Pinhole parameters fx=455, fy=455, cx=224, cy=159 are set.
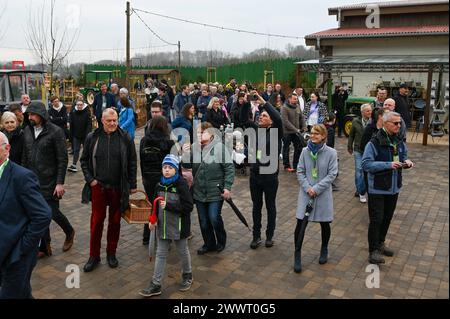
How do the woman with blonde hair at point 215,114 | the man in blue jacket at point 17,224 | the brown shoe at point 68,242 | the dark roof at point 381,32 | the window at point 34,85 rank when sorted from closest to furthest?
the man in blue jacket at point 17,224
the brown shoe at point 68,242
the woman with blonde hair at point 215,114
the window at point 34,85
the dark roof at point 381,32

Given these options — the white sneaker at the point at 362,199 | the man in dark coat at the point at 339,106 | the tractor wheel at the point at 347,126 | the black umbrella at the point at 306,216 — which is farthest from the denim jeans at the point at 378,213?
the man in dark coat at the point at 339,106

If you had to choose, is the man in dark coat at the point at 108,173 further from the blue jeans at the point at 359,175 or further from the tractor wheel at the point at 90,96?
the tractor wheel at the point at 90,96

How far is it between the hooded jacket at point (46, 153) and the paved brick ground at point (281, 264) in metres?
1.02

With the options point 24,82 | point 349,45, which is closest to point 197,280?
point 24,82

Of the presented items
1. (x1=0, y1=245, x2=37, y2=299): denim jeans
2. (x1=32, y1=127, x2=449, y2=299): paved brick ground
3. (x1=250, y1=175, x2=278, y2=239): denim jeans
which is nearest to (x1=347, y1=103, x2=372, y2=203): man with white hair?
(x1=32, y1=127, x2=449, y2=299): paved brick ground

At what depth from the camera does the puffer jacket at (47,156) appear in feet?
17.8

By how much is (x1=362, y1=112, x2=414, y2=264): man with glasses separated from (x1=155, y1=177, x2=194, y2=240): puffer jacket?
2.21 meters

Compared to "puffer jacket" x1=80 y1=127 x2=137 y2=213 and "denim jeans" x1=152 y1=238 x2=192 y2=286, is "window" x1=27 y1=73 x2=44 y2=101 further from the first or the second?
"denim jeans" x1=152 y1=238 x2=192 y2=286

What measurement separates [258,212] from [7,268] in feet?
10.8

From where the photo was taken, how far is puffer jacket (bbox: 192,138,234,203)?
18.4 feet

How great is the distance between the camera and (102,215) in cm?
536

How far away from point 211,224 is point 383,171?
219 centimetres

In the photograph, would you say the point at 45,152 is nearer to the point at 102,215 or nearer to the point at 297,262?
the point at 102,215

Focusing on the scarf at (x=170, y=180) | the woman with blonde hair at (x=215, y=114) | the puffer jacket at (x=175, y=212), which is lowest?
the puffer jacket at (x=175, y=212)
